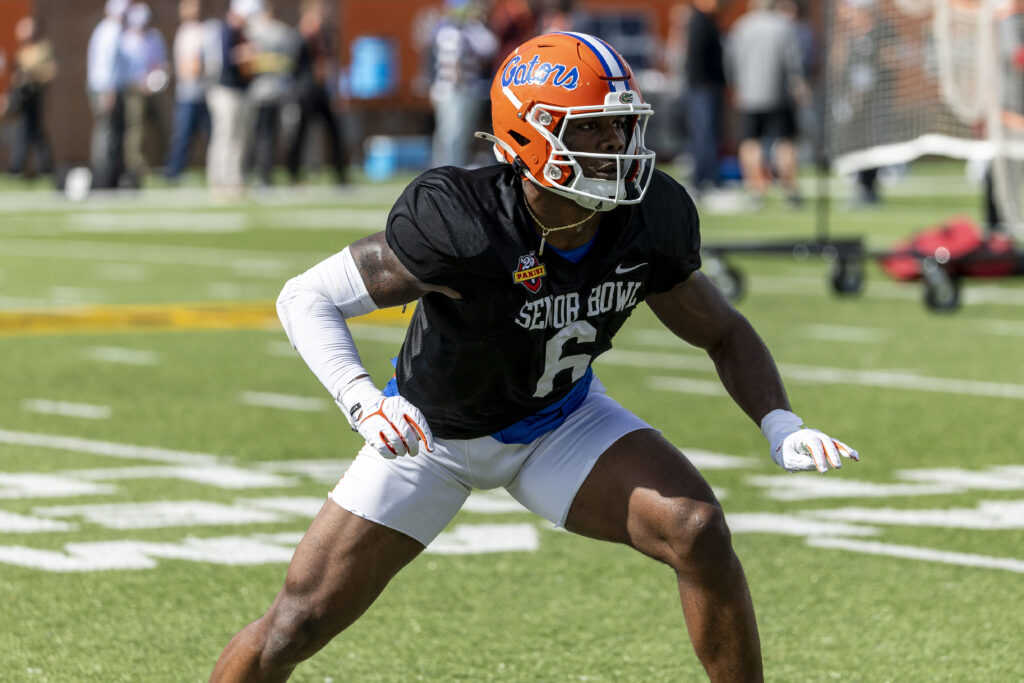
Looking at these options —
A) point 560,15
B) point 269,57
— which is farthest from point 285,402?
point 269,57

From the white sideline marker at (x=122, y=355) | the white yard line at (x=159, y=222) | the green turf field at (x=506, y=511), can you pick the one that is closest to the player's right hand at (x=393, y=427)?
the green turf field at (x=506, y=511)

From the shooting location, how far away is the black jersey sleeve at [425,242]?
4.32 m

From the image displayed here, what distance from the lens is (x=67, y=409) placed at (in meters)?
9.65

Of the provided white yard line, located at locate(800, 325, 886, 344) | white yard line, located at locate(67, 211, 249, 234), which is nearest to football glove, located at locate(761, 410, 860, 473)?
white yard line, located at locate(800, 325, 886, 344)

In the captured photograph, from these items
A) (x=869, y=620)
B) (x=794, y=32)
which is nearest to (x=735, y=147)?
(x=794, y=32)

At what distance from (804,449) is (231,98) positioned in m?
20.5

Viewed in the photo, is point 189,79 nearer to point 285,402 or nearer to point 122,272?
point 122,272

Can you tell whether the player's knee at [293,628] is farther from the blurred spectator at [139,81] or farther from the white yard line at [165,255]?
the blurred spectator at [139,81]

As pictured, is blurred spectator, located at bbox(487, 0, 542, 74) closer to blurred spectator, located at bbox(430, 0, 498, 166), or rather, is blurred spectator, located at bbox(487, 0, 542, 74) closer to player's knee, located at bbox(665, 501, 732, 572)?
blurred spectator, located at bbox(430, 0, 498, 166)

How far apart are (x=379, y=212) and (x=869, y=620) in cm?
1783

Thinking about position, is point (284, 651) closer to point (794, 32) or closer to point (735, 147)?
point (794, 32)

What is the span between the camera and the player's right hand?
161 inches

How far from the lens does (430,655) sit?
5.43 meters

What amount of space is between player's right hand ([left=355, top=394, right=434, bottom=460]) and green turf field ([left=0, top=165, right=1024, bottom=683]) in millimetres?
1273
